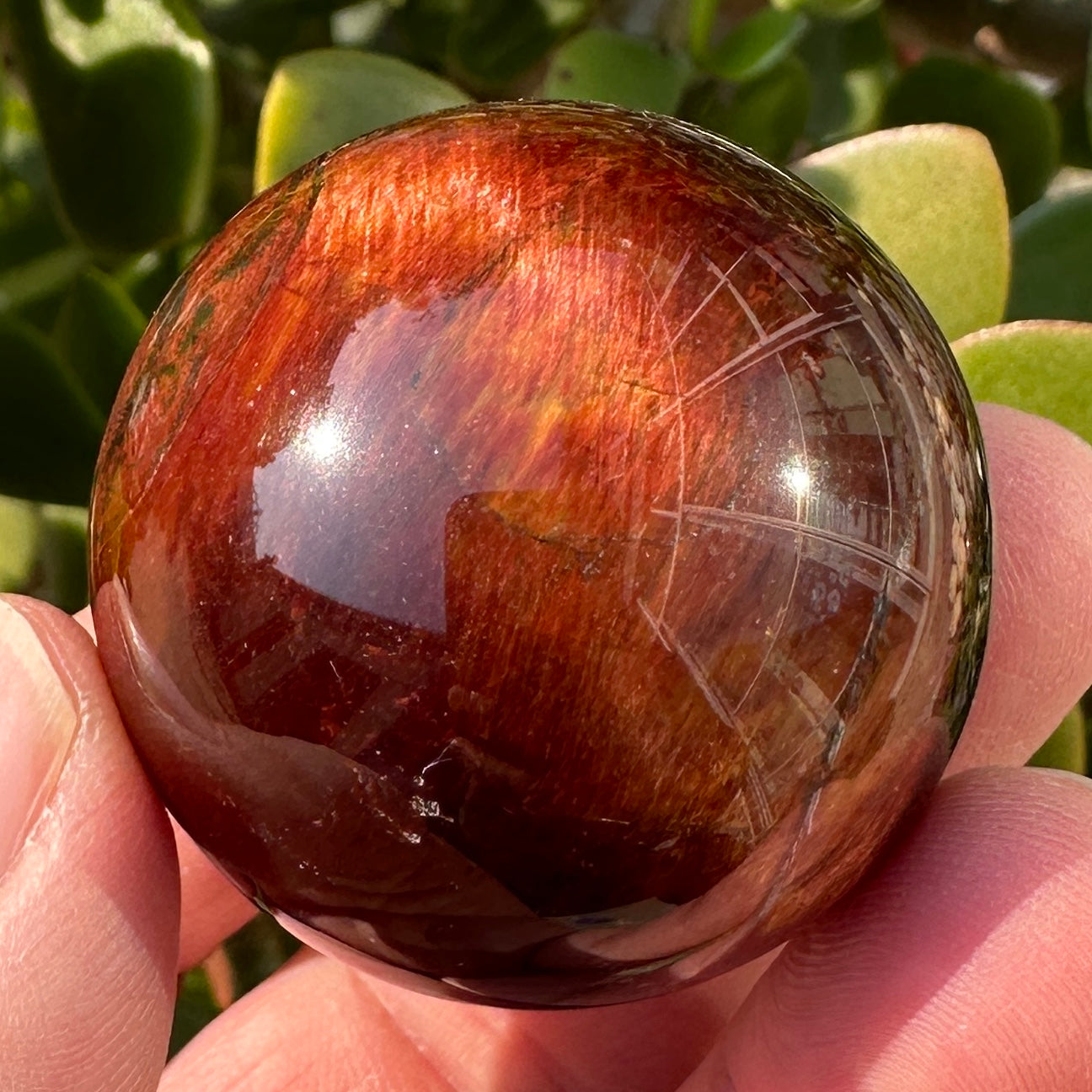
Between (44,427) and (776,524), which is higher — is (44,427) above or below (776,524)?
below

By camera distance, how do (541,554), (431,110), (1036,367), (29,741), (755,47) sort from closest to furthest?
(541,554) → (29,741) → (1036,367) → (431,110) → (755,47)

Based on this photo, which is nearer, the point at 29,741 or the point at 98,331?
the point at 29,741

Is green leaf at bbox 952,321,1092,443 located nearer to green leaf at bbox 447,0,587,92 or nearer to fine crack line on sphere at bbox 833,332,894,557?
fine crack line on sphere at bbox 833,332,894,557

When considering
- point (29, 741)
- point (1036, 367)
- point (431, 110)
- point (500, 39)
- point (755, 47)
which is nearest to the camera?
point (29, 741)

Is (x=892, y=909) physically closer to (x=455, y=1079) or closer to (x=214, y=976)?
(x=455, y=1079)

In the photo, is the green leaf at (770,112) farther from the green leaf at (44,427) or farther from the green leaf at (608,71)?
the green leaf at (44,427)

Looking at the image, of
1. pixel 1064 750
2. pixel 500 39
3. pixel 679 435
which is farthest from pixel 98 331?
pixel 1064 750

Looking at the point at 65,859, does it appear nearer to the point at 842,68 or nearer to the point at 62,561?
the point at 62,561

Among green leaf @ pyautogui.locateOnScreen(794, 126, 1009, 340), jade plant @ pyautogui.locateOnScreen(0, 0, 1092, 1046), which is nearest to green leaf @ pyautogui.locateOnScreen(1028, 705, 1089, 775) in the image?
jade plant @ pyautogui.locateOnScreen(0, 0, 1092, 1046)
